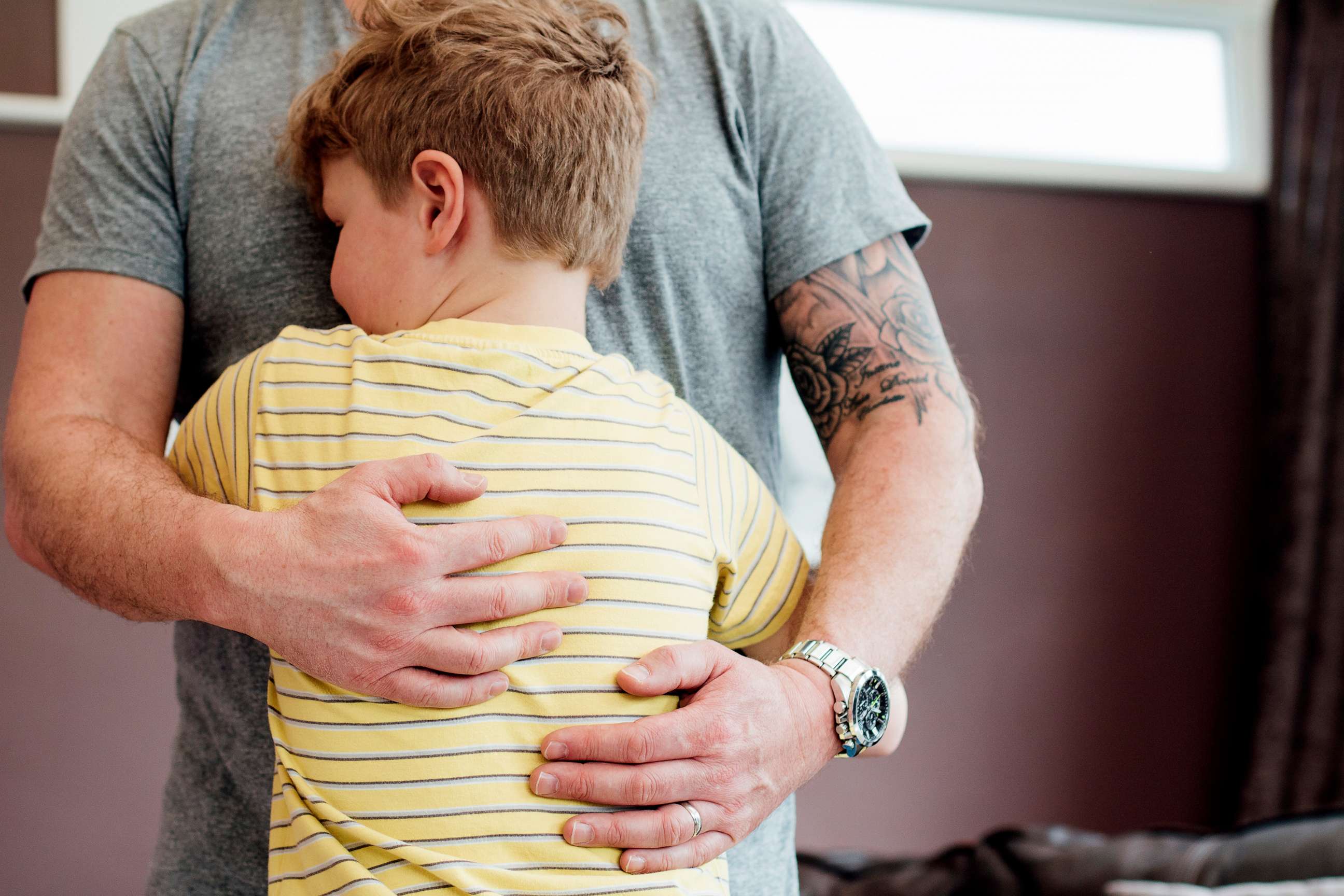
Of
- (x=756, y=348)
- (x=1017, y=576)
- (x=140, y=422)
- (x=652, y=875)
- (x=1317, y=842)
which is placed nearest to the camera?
(x=652, y=875)

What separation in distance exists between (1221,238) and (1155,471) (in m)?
0.67

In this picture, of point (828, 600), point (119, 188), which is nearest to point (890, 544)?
point (828, 600)

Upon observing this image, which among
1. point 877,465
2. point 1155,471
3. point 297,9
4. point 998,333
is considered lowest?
point 1155,471

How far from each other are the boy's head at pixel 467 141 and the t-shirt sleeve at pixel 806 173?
20cm

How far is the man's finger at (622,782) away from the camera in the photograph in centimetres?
72

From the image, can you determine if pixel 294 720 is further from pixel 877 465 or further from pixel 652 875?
pixel 877 465

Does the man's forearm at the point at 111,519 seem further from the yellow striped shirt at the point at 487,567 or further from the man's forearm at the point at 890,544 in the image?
the man's forearm at the point at 890,544

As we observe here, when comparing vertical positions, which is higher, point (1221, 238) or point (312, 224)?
point (312, 224)

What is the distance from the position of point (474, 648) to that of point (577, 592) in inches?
3.3

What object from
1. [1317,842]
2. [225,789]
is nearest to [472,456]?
[225,789]

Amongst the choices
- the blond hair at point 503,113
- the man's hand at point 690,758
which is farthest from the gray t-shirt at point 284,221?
the man's hand at point 690,758

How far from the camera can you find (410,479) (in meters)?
0.73

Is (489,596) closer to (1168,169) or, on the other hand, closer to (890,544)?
(890,544)

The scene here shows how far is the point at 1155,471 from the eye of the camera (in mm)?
2738
